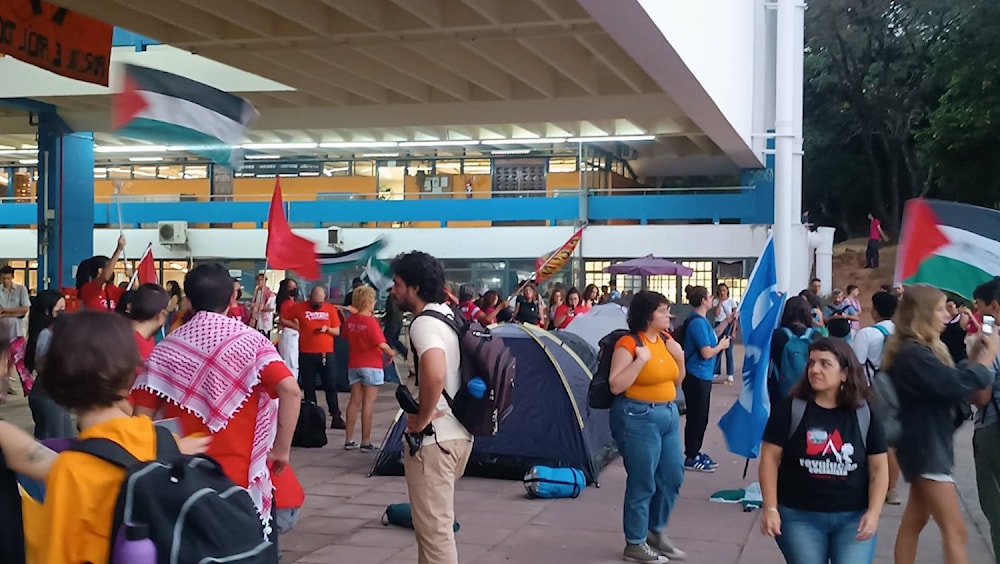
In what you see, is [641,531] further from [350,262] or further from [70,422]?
[350,262]

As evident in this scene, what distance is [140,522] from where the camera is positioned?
6.96 ft

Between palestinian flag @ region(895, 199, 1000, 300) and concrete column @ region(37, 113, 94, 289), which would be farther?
concrete column @ region(37, 113, 94, 289)

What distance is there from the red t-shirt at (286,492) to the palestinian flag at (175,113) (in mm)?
2536

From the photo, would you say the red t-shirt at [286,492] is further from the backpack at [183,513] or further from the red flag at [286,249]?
the red flag at [286,249]

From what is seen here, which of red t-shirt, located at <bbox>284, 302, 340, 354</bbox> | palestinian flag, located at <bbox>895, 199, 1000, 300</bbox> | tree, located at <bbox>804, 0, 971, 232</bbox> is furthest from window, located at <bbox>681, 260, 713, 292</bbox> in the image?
palestinian flag, located at <bbox>895, 199, 1000, 300</bbox>

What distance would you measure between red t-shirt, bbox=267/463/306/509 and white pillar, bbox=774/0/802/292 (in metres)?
12.9

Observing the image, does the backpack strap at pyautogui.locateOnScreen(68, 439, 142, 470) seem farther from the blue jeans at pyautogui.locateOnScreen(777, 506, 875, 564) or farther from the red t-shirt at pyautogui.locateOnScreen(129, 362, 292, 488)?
the blue jeans at pyautogui.locateOnScreen(777, 506, 875, 564)

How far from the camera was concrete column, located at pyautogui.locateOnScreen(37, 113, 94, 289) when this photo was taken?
17688 mm

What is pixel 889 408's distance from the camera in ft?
16.6

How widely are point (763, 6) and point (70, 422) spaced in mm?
17640

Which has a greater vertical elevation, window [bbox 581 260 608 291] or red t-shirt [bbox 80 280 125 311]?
window [bbox 581 260 608 291]

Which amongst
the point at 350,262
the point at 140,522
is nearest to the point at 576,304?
the point at 350,262

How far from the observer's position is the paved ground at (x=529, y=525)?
6688mm

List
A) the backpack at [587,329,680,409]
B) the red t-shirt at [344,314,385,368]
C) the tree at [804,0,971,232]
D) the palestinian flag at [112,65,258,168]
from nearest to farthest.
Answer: the palestinian flag at [112,65,258,168]
the backpack at [587,329,680,409]
the red t-shirt at [344,314,385,368]
the tree at [804,0,971,232]
